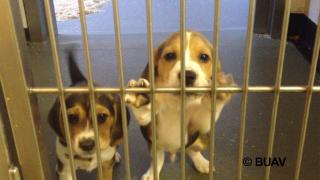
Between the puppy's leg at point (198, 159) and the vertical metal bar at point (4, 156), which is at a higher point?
the vertical metal bar at point (4, 156)

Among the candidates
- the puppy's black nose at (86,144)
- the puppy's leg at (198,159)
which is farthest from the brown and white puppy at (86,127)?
the puppy's leg at (198,159)

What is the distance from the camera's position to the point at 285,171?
1089 mm

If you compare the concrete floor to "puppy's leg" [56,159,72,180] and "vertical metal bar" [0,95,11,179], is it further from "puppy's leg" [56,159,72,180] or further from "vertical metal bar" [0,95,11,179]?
"vertical metal bar" [0,95,11,179]

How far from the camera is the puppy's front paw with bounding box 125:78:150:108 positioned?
740 millimetres

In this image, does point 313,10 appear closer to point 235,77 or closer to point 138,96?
point 235,77

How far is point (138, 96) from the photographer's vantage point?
0.79m

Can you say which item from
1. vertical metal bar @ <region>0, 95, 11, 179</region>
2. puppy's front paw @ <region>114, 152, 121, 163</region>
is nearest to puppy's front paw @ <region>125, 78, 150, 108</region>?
vertical metal bar @ <region>0, 95, 11, 179</region>

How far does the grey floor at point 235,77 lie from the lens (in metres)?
1.12

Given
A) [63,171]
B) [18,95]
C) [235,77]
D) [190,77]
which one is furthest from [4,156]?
[235,77]

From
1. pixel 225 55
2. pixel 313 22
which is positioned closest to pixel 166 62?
pixel 225 55

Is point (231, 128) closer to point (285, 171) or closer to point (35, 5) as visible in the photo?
point (285, 171)

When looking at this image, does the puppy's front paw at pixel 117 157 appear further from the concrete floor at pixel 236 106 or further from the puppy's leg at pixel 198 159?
the puppy's leg at pixel 198 159

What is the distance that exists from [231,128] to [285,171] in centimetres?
24

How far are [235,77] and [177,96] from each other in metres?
0.80
